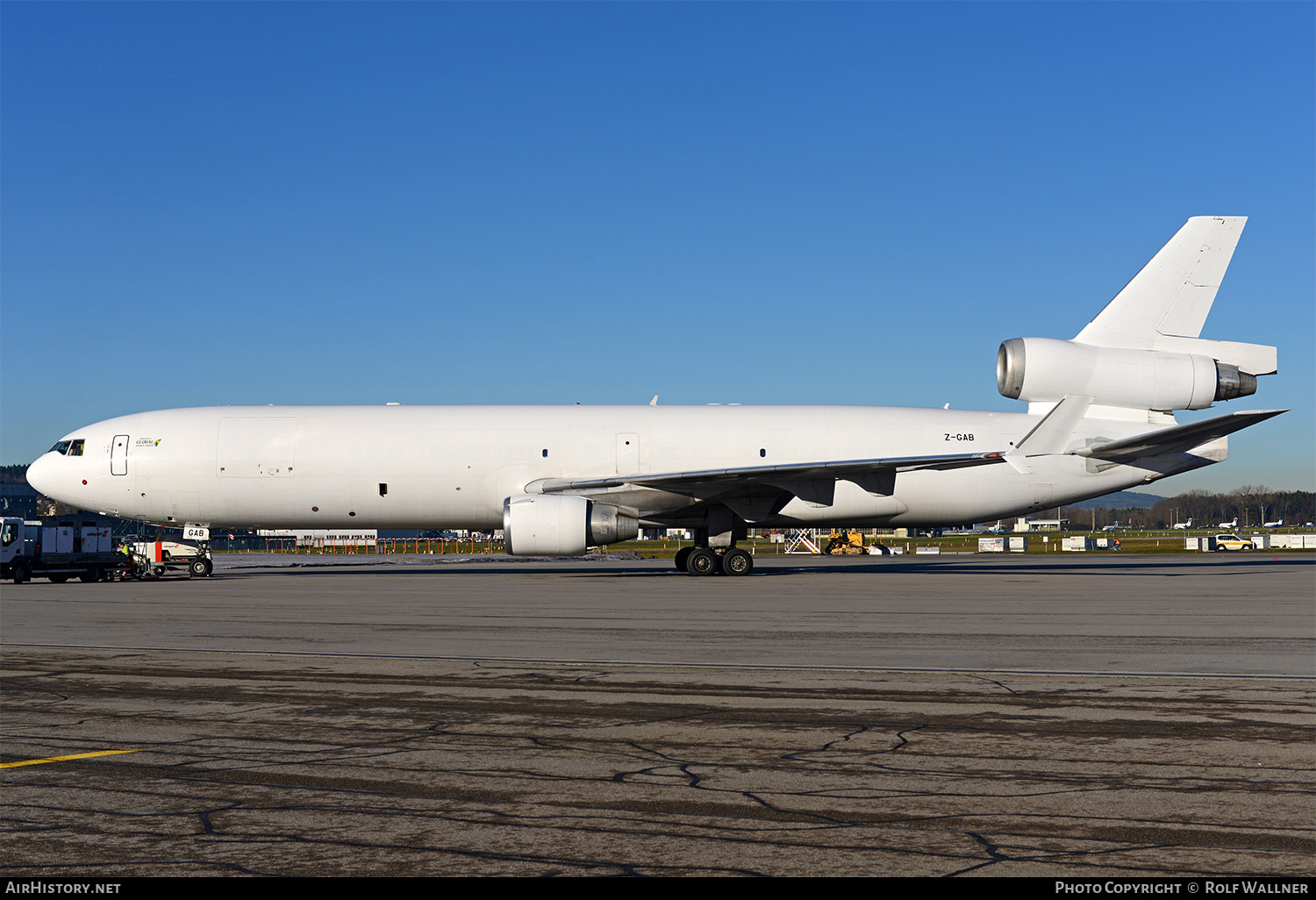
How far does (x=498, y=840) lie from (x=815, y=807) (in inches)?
60.7

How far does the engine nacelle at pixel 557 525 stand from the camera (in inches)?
979

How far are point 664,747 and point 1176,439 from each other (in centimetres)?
2259

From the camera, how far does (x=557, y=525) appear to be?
24.8 meters

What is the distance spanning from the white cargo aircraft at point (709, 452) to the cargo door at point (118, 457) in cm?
3

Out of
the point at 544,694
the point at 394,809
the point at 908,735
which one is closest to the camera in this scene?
the point at 394,809

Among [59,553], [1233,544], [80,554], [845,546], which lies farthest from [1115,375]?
[1233,544]

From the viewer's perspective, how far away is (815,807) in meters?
5.05

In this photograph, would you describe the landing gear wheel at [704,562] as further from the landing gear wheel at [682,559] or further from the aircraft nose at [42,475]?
the aircraft nose at [42,475]

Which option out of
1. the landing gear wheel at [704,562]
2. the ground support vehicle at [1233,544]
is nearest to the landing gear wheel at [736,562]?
the landing gear wheel at [704,562]

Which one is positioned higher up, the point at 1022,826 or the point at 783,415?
the point at 783,415
